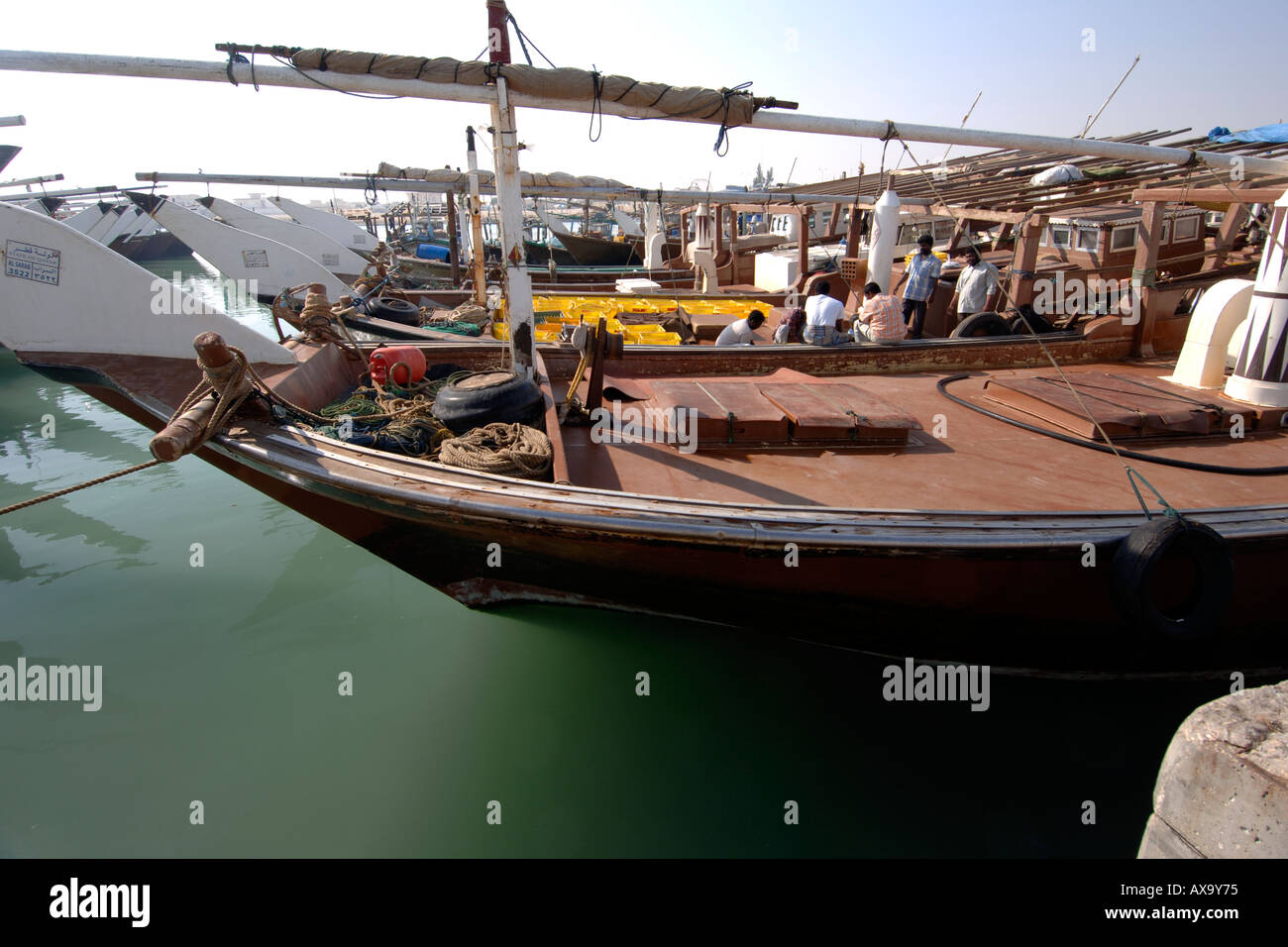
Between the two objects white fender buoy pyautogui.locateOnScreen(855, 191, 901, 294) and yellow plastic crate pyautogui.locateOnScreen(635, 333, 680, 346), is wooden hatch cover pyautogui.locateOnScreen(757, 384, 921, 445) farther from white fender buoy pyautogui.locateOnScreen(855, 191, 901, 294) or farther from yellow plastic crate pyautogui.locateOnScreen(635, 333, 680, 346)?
yellow plastic crate pyautogui.locateOnScreen(635, 333, 680, 346)

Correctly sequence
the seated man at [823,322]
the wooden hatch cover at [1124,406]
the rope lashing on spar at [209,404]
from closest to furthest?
the rope lashing on spar at [209,404], the wooden hatch cover at [1124,406], the seated man at [823,322]

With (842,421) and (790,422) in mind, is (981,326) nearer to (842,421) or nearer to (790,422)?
(842,421)

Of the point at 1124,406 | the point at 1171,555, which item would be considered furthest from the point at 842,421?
the point at 1124,406

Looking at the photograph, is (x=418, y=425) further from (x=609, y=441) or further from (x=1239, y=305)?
(x=1239, y=305)

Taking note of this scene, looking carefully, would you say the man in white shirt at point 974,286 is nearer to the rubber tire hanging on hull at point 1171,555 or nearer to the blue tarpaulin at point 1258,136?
the blue tarpaulin at point 1258,136

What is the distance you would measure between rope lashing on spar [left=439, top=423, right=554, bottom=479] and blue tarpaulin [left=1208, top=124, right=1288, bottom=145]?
10.3 meters

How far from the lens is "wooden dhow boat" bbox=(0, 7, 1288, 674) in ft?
11.0

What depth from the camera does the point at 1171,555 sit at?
323cm

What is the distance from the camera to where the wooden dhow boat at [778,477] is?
335 centimetres

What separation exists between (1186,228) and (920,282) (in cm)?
404

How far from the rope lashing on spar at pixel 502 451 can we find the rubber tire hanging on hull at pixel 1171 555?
312 cm

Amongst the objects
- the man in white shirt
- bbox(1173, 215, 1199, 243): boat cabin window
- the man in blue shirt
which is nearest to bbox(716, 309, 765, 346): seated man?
the man in blue shirt

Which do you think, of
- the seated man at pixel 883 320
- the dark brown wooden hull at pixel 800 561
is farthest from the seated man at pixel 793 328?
the dark brown wooden hull at pixel 800 561
